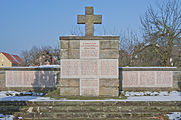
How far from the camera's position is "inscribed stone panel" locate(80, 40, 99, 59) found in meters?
8.98

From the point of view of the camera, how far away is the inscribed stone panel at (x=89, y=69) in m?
8.95

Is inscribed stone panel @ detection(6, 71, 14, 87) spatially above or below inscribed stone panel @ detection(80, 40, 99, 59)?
below

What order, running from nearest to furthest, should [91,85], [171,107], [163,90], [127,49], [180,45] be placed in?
[171,107]
[91,85]
[163,90]
[180,45]
[127,49]

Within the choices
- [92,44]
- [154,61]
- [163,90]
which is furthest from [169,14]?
[92,44]

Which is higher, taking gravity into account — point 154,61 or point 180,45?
point 180,45

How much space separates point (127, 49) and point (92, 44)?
43.9 ft

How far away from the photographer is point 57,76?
11773mm

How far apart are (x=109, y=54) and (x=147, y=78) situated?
12.2 feet

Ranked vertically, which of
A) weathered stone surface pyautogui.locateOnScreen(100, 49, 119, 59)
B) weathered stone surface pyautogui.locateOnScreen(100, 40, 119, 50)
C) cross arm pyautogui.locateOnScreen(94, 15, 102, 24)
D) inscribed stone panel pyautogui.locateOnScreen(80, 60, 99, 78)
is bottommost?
inscribed stone panel pyautogui.locateOnScreen(80, 60, 99, 78)

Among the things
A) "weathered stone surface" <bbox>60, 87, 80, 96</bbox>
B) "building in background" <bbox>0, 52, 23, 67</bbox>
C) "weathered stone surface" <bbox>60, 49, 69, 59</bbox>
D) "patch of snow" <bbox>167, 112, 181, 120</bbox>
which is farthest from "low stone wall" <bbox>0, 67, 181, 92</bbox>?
"building in background" <bbox>0, 52, 23, 67</bbox>

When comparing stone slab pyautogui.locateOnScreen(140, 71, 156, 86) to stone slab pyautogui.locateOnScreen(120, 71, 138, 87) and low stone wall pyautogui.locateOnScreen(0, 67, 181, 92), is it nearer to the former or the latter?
low stone wall pyautogui.locateOnScreen(0, 67, 181, 92)

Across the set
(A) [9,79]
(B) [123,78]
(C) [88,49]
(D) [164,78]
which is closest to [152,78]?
(D) [164,78]

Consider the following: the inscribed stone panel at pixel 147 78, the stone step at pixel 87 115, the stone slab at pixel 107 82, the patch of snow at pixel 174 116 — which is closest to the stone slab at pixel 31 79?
the stone slab at pixel 107 82

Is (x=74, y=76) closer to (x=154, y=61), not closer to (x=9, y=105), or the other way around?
(x=9, y=105)
